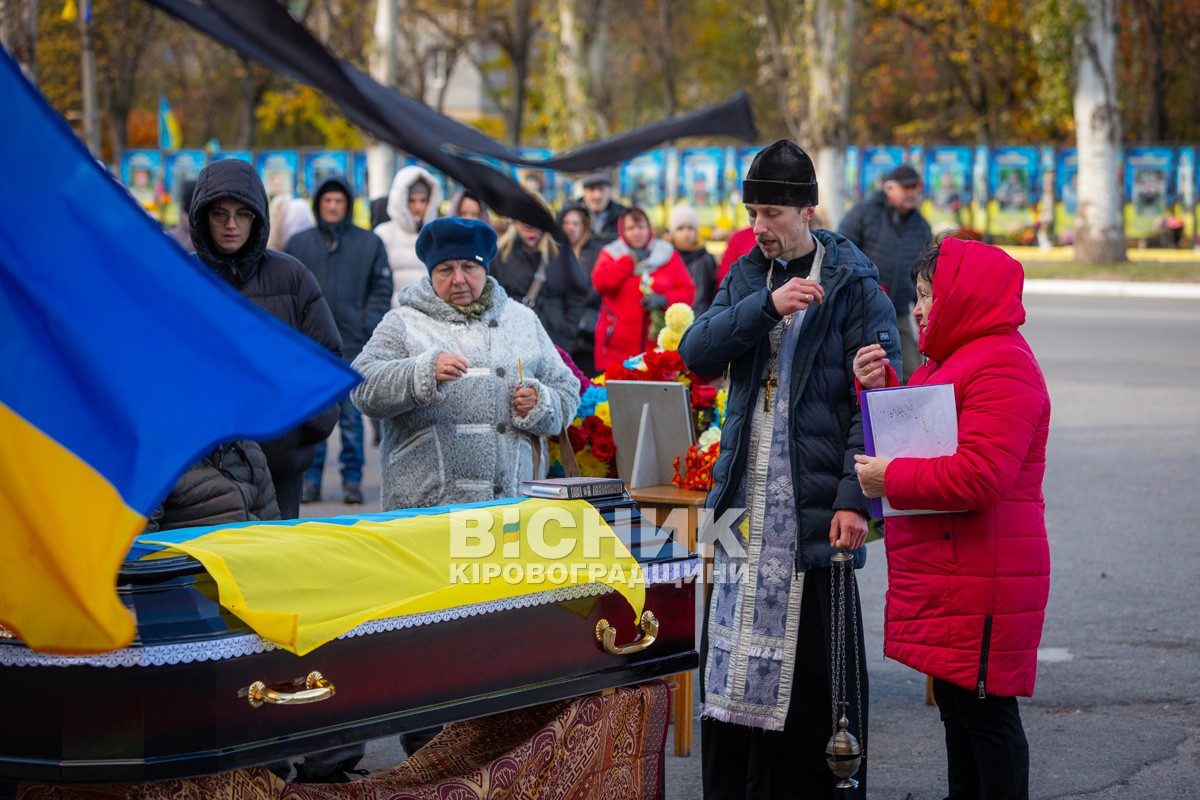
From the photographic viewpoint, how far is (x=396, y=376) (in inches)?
194

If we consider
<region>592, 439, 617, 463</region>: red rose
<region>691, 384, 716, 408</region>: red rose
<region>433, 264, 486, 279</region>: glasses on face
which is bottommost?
<region>592, 439, 617, 463</region>: red rose

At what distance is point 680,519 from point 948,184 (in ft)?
95.6

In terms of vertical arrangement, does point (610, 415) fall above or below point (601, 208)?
below

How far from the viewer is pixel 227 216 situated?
5008 mm

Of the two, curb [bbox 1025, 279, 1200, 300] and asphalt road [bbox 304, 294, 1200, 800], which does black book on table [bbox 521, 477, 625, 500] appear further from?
curb [bbox 1025, 279, 1200, 300]

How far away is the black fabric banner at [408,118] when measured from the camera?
3436 millimetres

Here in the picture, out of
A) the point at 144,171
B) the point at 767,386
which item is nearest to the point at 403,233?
the point at 767,386

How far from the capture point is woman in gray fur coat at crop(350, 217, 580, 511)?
199 inches

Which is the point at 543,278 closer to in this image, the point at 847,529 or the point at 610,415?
the point at 610,415

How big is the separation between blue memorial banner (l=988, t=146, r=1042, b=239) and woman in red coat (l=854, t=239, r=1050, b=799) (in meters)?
29.8

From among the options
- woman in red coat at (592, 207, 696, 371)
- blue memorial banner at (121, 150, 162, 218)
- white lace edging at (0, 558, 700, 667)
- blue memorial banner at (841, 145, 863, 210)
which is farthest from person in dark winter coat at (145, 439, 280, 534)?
blue memorial banner at (121, 150, 162, 218)

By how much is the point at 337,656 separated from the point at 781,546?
1.49 metres

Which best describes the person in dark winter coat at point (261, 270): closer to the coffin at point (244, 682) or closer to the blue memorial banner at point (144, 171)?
the coffin at point (244, 682)

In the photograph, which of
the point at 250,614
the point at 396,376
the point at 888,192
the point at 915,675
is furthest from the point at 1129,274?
the point at 250,614
